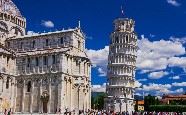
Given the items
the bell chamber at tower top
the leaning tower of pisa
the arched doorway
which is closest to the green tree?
the leaning tower of pisa

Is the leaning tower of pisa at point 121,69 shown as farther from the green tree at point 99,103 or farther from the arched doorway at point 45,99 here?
the arched doorway at point 45,99

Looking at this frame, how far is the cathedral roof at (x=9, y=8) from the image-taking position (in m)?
81.4

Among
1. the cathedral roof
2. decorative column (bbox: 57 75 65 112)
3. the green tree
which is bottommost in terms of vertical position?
the green tree

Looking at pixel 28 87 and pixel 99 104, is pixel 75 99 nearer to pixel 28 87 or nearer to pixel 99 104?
pixel 28 87

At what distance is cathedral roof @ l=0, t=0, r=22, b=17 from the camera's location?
267 feet

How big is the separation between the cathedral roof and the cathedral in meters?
5.58

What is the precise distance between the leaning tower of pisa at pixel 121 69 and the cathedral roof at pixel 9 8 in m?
30.7

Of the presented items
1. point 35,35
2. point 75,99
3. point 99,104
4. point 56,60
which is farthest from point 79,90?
point 99,104

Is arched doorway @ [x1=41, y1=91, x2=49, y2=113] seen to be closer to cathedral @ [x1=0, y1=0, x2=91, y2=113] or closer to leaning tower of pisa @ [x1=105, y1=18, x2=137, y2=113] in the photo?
cathedral @ [x1=0, y1=0, x2=91, y2=113]

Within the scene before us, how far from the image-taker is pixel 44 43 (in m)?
76.4

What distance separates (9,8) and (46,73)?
18727mm

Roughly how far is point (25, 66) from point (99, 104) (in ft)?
163

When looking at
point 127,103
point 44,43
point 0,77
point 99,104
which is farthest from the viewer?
point 99,104

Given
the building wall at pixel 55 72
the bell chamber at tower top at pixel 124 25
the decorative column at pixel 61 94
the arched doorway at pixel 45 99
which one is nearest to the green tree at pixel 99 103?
the bell chamber at tower top at pixel 124 25
